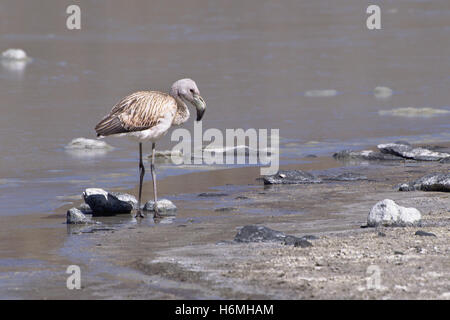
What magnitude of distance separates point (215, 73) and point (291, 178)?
9.63m

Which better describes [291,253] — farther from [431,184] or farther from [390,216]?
[431,184]

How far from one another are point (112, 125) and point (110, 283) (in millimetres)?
3282

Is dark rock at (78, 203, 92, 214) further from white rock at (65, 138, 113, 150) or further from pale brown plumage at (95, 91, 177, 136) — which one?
white rock at (65, 138, 113, 150)

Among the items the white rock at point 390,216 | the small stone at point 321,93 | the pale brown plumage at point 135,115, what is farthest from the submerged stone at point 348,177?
the small stone at point 321,93

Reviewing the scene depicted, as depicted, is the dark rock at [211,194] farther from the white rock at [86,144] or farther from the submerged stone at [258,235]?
the white rock at [86,144]

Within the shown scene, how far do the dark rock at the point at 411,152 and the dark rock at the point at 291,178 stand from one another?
183 cm

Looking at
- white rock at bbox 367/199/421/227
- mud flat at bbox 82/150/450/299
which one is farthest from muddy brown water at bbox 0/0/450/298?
white rock at bbox 367/199/421/227

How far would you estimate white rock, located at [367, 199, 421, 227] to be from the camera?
869 cm

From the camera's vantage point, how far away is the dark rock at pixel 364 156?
512 inches

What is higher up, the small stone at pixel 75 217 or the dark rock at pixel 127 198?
the dark rock at pixel 127 198

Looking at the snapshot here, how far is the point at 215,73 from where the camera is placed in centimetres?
2095

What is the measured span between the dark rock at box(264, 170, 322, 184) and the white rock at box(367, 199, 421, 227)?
278cm

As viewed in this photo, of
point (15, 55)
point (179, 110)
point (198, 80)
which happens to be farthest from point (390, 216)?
point (15, 55)
